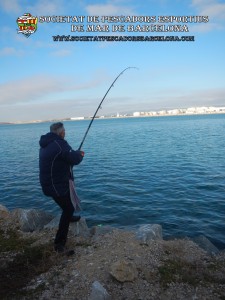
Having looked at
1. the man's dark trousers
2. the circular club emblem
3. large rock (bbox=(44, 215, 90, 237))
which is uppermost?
the circular club emblem

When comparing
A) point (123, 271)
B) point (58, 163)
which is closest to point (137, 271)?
point (123, 271)

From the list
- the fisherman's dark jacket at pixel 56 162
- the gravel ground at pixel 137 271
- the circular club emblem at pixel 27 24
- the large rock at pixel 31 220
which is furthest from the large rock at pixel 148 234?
the circular club emblem at pixel 27 24

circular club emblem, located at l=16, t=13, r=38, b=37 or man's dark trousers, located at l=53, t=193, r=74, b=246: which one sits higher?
circular club emblem, located at l=16, t=13, r=38, b=37

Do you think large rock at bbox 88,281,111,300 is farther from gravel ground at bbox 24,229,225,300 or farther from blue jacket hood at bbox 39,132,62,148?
blue jacket hood at bbox 39,132,62,148

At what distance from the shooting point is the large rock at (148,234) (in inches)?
306

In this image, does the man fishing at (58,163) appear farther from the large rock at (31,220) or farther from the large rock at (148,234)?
the large rock at (31,220)

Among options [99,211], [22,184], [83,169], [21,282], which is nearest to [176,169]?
[83,169]

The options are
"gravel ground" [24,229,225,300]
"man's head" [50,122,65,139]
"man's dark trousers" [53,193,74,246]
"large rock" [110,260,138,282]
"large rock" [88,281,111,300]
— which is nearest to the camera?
"large rock" [88,281,111,300]

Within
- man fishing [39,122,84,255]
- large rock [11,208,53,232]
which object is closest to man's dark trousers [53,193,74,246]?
man fishing [39,122,84,255]

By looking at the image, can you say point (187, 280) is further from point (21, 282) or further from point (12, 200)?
point (12, 200)

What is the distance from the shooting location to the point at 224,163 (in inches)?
899

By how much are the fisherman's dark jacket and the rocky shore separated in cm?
185

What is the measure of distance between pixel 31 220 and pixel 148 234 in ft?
13.3

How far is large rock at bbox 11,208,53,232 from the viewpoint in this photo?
29.4 ft
